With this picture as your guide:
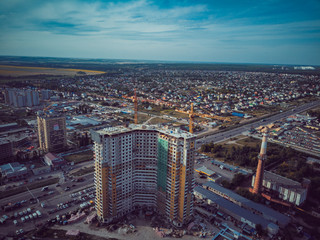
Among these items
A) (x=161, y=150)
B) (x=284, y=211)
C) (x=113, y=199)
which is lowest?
(x=284, y=211)

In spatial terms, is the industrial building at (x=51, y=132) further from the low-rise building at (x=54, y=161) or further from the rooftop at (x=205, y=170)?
the rooftop at (x=205, y=170)

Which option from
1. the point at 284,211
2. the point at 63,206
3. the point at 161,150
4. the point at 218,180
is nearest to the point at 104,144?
the point at 161,150

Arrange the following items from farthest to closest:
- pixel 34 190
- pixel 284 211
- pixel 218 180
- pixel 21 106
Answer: pixel 21 106, pixel 218 180, pixel 34 190, pixel 284 211

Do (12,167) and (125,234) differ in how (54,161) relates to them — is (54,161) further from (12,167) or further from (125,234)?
(125,234)

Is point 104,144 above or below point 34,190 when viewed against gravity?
above

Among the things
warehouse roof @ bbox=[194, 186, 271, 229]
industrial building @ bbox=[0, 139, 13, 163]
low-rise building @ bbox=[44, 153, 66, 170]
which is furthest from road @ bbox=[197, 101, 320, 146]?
industrial building @ bbox=[0, 139, 13, 163]

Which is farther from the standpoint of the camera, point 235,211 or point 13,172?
point 13,172

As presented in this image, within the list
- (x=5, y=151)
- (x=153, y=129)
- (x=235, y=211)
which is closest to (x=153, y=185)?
(x=153, y=129)

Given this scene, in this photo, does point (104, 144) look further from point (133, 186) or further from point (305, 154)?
point (305, 154)
